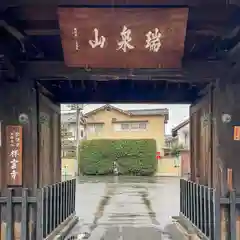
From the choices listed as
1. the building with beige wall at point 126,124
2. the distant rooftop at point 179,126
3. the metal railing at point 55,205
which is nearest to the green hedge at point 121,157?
the building with beige wall at point 126,124

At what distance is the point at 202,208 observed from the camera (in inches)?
295

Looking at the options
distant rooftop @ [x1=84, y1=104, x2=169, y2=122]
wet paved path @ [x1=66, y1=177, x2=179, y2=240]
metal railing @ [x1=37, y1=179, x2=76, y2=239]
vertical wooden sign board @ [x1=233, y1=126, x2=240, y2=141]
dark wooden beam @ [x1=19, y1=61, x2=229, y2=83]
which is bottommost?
wet paved path @ [x1=66, y1=177, x2=179, y2=240]

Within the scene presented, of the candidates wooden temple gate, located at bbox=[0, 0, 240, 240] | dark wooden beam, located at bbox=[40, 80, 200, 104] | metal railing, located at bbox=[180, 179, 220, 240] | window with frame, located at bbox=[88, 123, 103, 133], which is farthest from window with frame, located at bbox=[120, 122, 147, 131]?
dark wooden beam, located at bbox=[40, 80, 200, 104]

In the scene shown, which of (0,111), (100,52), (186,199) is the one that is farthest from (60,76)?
(186,199)

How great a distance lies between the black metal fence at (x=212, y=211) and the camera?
6332 millimetres

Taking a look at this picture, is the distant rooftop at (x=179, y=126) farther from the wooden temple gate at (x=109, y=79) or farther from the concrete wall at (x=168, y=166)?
the wooden temple gate at (x=109, y=79)

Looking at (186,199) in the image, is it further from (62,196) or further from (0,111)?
(0,111)

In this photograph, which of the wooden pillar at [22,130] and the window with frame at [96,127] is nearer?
the wooden pillar at [22,130]

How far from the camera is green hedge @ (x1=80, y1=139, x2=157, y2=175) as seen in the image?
32625 millimetres

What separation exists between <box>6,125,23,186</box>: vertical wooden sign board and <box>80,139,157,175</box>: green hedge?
26.3m

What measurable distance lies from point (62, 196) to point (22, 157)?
111 inches

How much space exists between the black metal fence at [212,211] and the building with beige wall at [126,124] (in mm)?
27411

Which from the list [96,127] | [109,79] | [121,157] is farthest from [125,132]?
[109,79]

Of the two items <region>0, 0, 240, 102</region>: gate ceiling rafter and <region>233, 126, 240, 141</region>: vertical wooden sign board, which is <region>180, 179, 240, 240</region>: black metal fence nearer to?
<region>233, 126, 240, 141</region>: vertical wooden sign board
